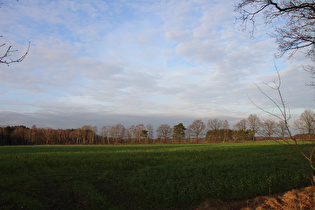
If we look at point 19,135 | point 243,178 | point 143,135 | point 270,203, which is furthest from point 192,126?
point 270,203

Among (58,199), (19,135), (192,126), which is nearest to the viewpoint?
(58,199)

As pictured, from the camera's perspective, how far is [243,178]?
1099cm

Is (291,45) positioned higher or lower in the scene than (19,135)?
higher

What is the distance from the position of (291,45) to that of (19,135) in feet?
368

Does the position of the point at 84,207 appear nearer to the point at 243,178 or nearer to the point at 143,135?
the point at 243,178

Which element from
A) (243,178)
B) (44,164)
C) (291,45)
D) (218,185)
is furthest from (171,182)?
(44,164)

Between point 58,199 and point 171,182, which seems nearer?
point 58,199

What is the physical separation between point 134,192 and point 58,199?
12.3 ft

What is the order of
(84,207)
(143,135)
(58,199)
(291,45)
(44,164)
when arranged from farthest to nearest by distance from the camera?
(143,135) → (44,164) → (58,199) → (84,207) → (291,45)

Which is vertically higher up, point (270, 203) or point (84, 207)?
point (270, 203)

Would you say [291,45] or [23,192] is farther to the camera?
[23,192]

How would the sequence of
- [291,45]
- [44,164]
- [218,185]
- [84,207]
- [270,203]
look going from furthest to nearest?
[44,164] → [218,185] → [84,207] → [291,45] → [270,203]

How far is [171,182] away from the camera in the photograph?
11148mm

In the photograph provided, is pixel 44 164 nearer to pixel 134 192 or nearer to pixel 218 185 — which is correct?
pixel 134 192
